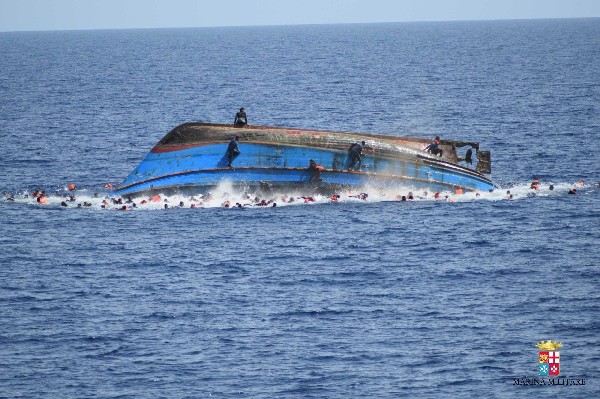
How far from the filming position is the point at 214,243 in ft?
228

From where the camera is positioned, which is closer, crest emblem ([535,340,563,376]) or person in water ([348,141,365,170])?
crest emblem ([535,340,563,376])

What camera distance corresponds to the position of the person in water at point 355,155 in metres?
79.9

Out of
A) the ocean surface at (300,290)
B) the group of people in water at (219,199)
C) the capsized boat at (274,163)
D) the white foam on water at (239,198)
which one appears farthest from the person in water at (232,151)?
the ocean surface at (300,290)

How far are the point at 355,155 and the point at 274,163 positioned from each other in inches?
239

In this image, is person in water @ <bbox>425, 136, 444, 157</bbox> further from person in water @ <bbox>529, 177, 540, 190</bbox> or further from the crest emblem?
the crest emblem

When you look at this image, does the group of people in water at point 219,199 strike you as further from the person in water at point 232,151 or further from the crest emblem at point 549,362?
the crest emblem at point 549,362

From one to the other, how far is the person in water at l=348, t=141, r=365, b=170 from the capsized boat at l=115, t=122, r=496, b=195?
298 millimetres

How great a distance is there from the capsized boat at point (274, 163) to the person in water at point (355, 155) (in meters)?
0.30

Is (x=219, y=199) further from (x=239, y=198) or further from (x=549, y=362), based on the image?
(x=549, y=362)

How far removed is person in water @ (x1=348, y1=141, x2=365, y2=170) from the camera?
79.9 m

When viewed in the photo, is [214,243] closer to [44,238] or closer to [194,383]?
[44,238]

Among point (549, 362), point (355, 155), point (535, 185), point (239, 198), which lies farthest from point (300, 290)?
point (535, 185)

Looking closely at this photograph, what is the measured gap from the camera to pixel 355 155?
80.0 metres

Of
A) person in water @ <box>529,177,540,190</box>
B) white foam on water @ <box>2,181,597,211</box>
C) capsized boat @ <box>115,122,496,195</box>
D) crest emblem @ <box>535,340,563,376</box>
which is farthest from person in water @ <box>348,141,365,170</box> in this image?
crest emblem @ <box>535,340,563,376</box>
